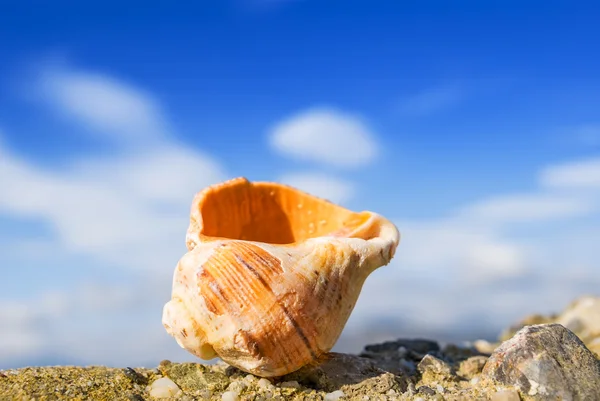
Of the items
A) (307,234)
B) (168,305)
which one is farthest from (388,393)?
(307,234)

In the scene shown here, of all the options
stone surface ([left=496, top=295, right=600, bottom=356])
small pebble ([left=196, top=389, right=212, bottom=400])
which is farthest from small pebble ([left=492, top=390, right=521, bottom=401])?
stone surface ([left=496, top=295, right=600, bottom=356])

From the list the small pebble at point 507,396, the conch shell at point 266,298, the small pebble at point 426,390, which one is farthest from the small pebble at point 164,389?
the small pebble at point 507,396

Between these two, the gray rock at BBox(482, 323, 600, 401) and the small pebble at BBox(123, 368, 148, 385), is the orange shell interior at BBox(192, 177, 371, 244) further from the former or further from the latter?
the gray rock at BBox(482, 323, 600, 401)

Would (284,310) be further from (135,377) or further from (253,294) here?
(135,377)

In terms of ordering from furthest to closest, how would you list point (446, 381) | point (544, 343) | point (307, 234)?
1. point (307, 234)
2. point (446, 381)
3. point (544, 343)

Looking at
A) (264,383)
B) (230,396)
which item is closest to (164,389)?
(230,396)

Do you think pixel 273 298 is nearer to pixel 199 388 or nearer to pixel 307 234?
pixel 199 388

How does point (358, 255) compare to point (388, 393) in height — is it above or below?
above
